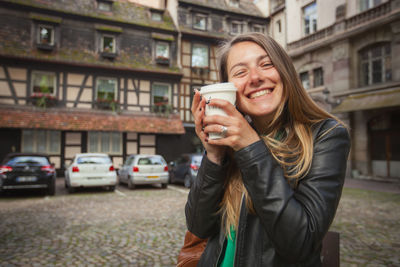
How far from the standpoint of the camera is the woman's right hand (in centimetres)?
107

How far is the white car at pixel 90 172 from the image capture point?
10727 millimetres

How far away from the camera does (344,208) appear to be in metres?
7.76

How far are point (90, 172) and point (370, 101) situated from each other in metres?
13.2

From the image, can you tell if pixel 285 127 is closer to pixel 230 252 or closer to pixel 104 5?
pixel 230 252

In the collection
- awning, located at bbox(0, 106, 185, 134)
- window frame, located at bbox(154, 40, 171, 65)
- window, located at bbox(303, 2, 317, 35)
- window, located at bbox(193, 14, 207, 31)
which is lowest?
awning, located at bbox(0, 106, 185, 134)

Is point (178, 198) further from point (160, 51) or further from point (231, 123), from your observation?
point (160, 51)

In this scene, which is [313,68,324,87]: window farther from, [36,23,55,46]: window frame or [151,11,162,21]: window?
[36,23,55,46]: window frame

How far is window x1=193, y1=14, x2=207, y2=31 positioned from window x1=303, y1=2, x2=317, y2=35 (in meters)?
7.04

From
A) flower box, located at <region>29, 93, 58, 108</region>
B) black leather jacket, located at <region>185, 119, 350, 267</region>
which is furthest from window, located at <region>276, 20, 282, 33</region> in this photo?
black leather jacket, located at <region>185, 119, 350, 267</region>

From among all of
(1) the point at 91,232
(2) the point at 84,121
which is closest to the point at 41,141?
(2) the point at 84,121

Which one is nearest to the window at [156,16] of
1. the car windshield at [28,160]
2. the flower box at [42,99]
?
the flower box at [42,99]

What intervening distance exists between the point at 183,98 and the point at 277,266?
1905cm

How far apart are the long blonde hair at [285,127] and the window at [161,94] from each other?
17.5 m

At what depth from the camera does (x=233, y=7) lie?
75.6 ft
